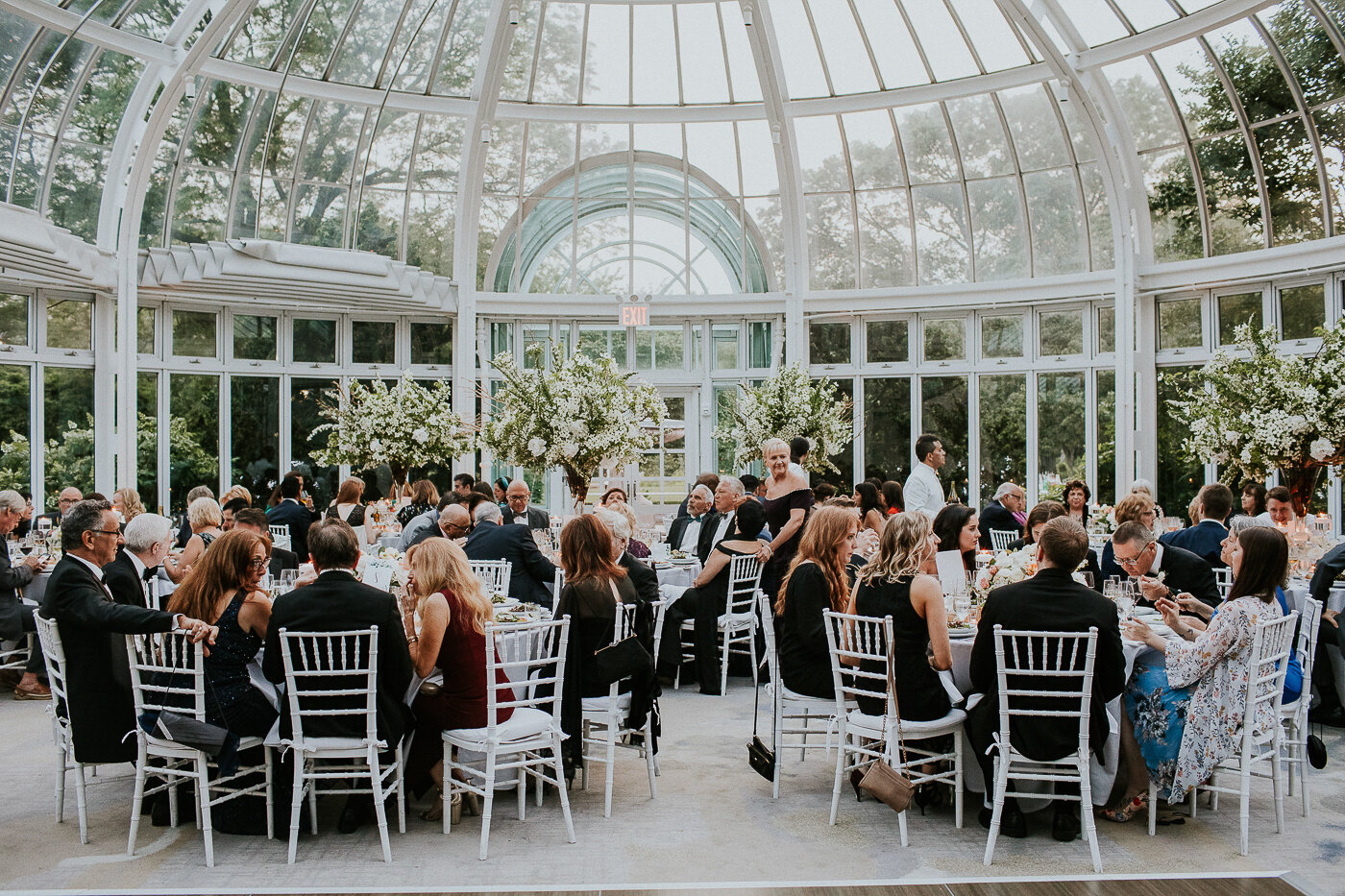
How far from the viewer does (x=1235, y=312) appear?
12609 millimetres

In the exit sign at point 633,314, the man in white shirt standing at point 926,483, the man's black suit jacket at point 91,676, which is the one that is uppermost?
the exit sign at point 633,314

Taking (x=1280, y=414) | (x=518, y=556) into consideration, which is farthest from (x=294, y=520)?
(x=1280, y=414)

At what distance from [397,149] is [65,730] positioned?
11475mm

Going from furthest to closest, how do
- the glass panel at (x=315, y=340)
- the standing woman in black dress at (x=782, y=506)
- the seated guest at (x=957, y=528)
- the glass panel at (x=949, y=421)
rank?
the glass panel at (x=315, y=340)
the glass panel at (x=949, y=421)
the standing woman in black dress at (x=782, y=506)
the seated guest at (x=957, y=528)

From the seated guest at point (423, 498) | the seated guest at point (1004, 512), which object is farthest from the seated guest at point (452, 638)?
the seated guest at point (1004, 512)

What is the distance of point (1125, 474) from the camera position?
12805 millimetres

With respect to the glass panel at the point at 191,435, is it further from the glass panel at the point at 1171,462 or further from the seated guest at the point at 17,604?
the glass panel at the point at 1171,462

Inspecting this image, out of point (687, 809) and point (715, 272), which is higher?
point (715, 272)

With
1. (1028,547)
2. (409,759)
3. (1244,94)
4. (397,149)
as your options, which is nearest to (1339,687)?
(1028,547)

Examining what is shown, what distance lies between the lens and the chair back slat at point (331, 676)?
417cm

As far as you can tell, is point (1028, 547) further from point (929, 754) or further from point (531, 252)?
point (531, 252)

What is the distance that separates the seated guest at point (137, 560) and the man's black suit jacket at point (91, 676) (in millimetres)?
443

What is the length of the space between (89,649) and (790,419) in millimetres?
8973

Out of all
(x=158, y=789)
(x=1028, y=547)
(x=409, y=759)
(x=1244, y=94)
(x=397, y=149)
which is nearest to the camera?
(x=158, y=789)
